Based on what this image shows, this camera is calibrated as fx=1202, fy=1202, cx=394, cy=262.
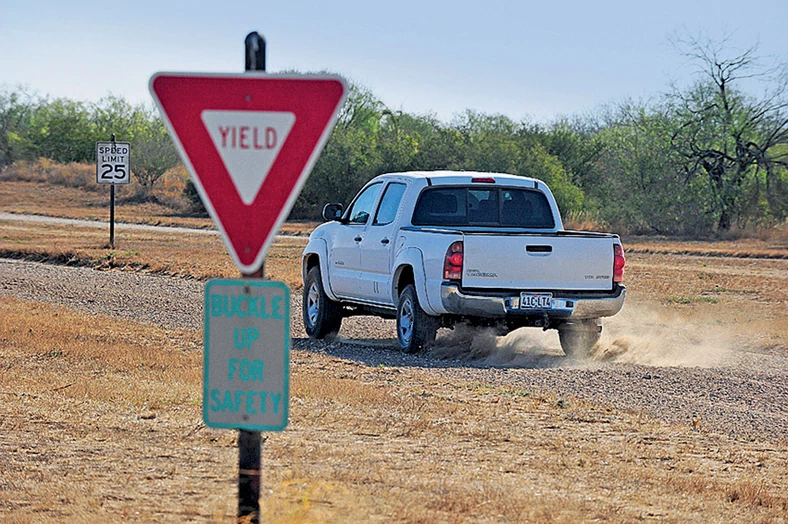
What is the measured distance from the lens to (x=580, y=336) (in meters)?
13.0

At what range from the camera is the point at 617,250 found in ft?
40.6

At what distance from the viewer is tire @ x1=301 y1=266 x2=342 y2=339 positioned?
1449cm

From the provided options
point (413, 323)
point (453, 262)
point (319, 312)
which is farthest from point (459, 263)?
point (319, 312)

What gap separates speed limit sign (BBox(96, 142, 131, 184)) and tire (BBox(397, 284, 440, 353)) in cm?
1644

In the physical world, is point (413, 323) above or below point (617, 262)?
below

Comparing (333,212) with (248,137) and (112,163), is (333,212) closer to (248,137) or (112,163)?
(248,137)

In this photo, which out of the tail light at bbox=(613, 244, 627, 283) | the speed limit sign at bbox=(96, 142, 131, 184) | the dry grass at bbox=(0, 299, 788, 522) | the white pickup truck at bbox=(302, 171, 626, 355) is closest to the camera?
the dry grass at bbox=(0, 299, 788, 522)

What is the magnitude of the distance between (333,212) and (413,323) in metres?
2.21

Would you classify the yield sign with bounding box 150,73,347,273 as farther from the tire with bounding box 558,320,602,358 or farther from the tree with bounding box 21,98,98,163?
the tree with bounding box 21,98,98,163

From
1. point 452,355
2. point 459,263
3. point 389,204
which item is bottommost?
point 452,355

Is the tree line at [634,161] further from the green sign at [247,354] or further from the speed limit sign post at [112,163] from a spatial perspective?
the green sign at [247,354]

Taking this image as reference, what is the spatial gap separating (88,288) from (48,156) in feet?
231

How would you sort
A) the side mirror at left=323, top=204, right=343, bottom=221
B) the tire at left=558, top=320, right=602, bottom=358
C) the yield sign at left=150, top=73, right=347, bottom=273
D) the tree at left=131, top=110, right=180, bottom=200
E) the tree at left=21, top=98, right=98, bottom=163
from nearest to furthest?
the yield sign at left=150, top=73, right=347, bottom=273
the tire at left=558, top=320, right=602, bottom=358
the side mirror at left=323, top=204, right=343, bottom=221
the tree at left=131, top=110, right=180, bottom=200
the tree at left=21, top=98, right=98, bottom=163

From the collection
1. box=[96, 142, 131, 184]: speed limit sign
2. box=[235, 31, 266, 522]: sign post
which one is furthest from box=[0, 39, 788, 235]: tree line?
box=[235, 31, 266, 522]: sign post
